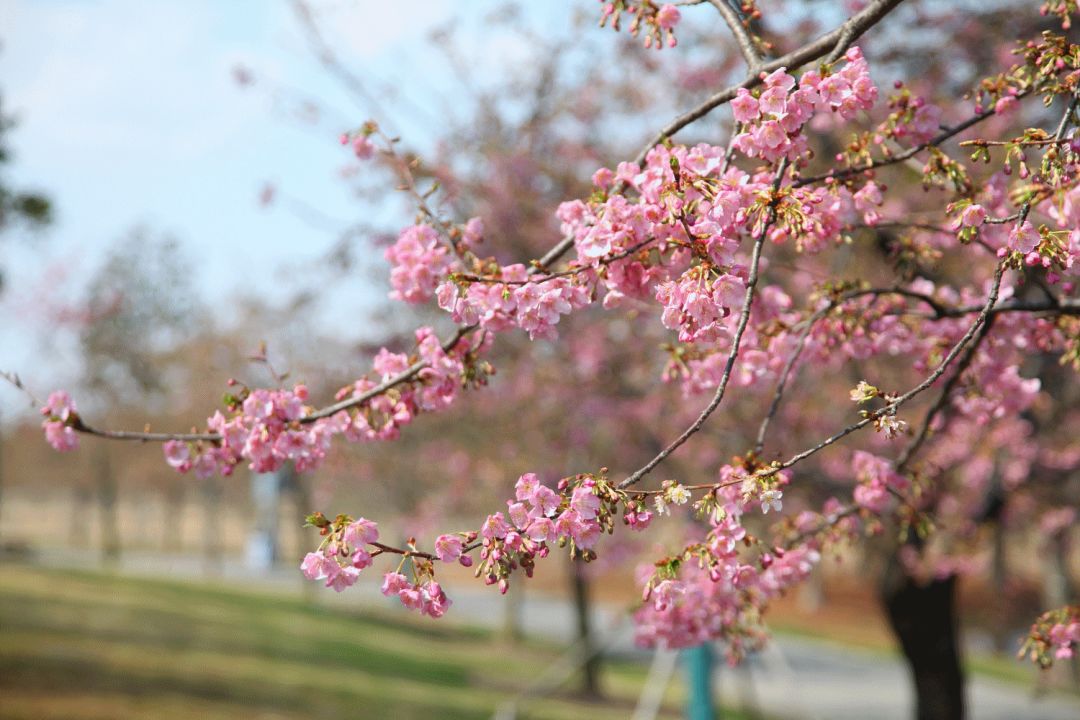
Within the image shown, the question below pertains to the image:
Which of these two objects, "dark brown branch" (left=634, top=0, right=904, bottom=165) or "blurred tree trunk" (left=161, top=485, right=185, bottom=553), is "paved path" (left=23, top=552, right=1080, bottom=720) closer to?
"dark brown branch" (left=634, top=0, right=904, bottom=165)

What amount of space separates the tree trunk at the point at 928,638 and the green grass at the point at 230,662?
636cm

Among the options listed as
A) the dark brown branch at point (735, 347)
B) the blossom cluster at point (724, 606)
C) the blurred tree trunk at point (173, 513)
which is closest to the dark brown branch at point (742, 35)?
the dark brown branch at point (735, 347)

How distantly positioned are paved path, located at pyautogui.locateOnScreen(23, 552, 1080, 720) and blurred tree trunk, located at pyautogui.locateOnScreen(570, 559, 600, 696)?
0.42 m

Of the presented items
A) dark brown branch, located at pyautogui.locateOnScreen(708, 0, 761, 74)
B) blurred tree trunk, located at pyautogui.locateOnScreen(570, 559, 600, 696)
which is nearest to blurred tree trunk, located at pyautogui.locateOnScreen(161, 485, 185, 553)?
blurred tree trunk, located at pyautogui.locateOnScreen(570, 559, 600, 696)

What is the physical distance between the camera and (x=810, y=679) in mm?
18438

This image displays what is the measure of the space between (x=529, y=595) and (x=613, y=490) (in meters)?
31.5

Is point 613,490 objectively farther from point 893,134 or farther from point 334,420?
point 893,134

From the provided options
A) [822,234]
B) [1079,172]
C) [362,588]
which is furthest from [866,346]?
[362,588]

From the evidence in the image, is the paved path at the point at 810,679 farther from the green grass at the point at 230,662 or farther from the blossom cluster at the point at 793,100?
the blossom cluster at the point at 793,100

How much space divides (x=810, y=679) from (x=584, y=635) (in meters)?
4.47

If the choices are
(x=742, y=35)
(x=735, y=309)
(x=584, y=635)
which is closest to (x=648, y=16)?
(x=742, y=35)

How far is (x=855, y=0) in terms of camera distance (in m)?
7.00

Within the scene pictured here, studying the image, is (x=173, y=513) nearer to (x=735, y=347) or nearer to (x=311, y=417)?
(x=311, y=417)

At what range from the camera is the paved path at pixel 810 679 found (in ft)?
48.7
